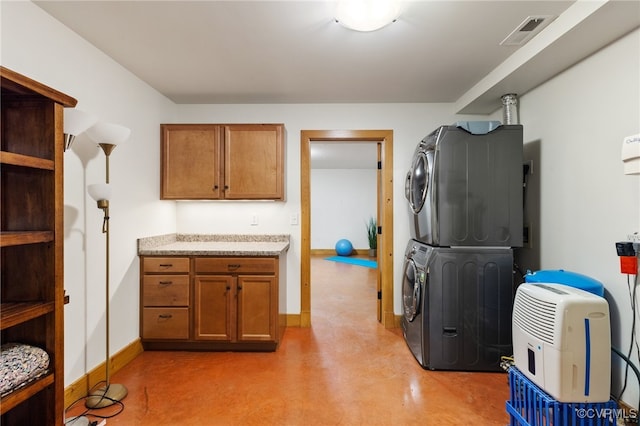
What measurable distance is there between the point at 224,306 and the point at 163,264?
0.63m

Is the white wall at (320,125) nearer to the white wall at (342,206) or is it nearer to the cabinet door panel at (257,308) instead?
the cabinet door panel at (257,308)

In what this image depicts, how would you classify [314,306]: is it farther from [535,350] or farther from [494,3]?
[494,3]

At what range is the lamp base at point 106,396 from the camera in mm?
1858

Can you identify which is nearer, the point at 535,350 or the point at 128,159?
the point at 535,350

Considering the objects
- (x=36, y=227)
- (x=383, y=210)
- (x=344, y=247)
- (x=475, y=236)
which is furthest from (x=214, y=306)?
(x=344, y=247)

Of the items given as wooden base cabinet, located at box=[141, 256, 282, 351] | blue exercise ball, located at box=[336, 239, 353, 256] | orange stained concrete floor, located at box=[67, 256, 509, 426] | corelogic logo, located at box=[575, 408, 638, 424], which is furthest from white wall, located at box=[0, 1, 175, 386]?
blue exercise ball, located at box=[336, 239, 353, 256]

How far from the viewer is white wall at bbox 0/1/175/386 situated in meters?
1.66

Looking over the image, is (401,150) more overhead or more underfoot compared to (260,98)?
more underfoot

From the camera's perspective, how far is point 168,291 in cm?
255

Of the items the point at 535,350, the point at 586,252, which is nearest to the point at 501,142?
the point at 586,252

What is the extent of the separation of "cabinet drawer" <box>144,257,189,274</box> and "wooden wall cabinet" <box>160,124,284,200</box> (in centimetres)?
63

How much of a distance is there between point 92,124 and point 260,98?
1.63m

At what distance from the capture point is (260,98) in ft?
9.82

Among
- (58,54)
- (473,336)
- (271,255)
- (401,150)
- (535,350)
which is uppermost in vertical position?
(58,54)
